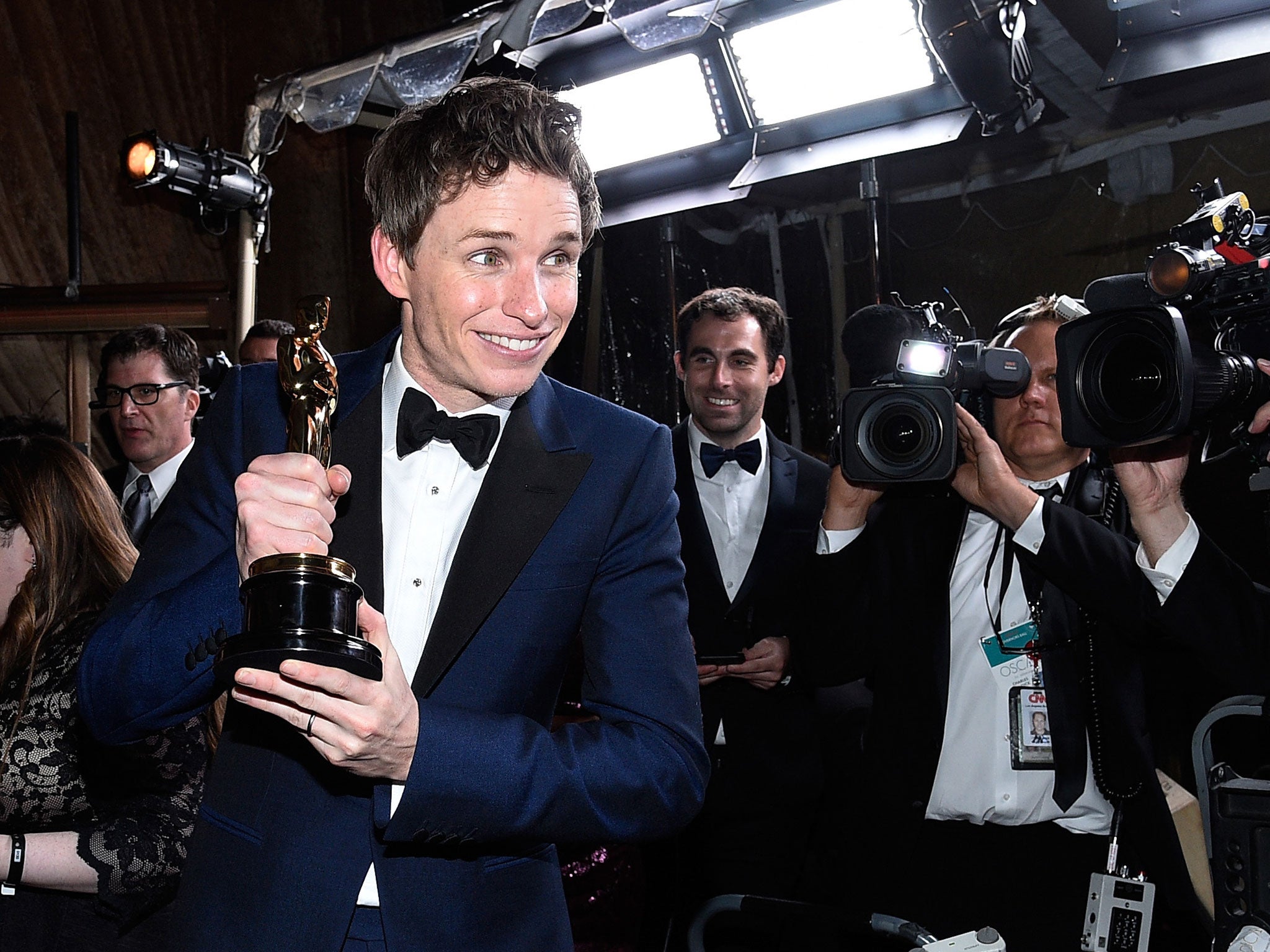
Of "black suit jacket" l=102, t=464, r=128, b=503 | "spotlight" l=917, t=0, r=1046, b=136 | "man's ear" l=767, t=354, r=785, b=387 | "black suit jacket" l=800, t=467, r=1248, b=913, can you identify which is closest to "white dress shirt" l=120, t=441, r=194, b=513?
"black suit jacket" l=102, t=464, r=128, b=503

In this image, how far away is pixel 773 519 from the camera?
3.33 meters

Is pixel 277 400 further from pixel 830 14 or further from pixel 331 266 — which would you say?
pixel 331 266

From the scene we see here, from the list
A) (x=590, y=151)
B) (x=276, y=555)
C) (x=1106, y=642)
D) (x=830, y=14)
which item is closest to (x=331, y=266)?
(x=590, y=151)

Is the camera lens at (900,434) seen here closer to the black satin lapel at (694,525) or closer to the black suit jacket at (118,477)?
the black satin lapel at (694,525)

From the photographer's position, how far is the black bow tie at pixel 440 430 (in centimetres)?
142

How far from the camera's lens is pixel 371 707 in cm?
103

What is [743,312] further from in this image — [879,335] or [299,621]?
[299,621]

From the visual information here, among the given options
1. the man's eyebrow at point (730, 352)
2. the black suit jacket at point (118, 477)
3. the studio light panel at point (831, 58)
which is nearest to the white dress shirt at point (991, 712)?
the man's eyebrow at point (730, 352)

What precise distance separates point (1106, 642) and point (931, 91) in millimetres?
2024

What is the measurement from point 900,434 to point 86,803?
162cm

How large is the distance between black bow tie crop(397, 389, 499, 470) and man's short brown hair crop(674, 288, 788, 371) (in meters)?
2.12

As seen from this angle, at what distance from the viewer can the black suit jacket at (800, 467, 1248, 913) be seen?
2.10 metres

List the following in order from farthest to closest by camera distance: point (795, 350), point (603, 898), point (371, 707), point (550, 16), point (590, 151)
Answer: point (795, 350) < point (590, 151) < point (550, 16) < point (603, 898) < point (371, 707)

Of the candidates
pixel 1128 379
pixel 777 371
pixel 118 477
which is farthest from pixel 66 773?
pixel 118 477
